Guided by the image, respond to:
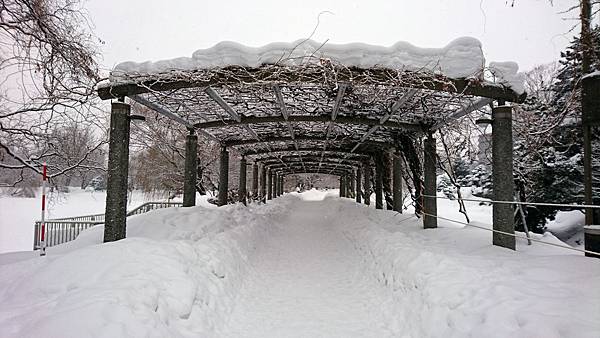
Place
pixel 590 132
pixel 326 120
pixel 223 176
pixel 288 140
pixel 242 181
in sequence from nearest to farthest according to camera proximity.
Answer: pixel 590 132
pixel 326 120
pixel 288 140
pixel 223 176
pixel 242 181

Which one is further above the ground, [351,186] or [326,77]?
[326,77]

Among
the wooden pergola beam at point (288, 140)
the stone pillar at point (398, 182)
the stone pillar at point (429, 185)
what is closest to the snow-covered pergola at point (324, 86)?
the stone pillar at point (429, 185)

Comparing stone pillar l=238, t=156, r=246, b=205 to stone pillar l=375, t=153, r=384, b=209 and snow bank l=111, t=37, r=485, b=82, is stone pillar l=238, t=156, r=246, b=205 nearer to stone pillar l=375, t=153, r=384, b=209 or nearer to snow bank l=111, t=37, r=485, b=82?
stone pillar l=375, t=153, r=384, b=209

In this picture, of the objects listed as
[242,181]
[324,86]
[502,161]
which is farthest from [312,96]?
[242,181]

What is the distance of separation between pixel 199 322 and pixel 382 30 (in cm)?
513

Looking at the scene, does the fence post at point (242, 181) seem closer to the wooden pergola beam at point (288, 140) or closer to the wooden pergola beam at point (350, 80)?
the wooden pergola beam at point (288, 140)

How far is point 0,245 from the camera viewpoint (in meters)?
5.49

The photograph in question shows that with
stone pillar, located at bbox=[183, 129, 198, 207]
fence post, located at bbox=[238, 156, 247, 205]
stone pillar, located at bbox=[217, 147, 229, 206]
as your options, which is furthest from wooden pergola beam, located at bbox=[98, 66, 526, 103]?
fence post, located at bbox=[238, 156, 247, 205]

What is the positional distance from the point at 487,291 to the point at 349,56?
3083 mm

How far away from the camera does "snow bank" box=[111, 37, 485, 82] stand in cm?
438

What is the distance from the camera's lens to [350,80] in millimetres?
4441

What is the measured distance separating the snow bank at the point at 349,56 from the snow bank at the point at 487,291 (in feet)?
8.03

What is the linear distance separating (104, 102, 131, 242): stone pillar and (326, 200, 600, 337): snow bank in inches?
157

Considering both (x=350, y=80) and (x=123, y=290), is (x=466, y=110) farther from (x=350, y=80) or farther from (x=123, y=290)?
(x=123, y=290)
